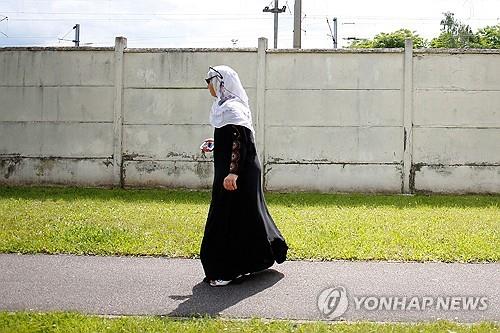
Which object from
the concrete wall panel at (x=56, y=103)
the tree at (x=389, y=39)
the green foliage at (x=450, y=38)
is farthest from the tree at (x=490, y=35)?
the concrete wall panel at (x=56, y=103)

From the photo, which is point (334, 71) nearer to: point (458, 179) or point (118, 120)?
point (458, 179)

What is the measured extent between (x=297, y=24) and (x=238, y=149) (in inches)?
633

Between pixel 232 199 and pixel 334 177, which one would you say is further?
pixel 334 177

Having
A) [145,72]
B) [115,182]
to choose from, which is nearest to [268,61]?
[145,72]

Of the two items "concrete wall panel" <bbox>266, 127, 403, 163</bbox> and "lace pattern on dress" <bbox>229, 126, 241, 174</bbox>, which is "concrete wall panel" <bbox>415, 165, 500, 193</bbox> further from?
"lace pattern on dress" <bbox>229, 126, 241, 174</bbox>

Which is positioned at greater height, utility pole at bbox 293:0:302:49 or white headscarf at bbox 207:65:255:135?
utility pole at bbox 293:0:302:49

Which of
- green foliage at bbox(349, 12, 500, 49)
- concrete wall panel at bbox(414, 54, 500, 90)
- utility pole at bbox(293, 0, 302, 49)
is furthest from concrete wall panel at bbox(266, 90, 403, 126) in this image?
green foliage at bbox(349, 12, 500, 49)

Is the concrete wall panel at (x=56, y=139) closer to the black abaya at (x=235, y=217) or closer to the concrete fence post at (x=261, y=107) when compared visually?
the concrete fence post at (x=261, y=107)

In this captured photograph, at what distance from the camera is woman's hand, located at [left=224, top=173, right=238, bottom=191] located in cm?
619

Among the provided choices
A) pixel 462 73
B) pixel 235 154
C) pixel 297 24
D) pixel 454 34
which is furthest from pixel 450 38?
pixel 235 154

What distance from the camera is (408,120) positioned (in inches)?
597

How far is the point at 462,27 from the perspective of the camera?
46562mm

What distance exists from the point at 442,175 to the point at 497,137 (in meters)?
1.40

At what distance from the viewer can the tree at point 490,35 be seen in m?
52.0
